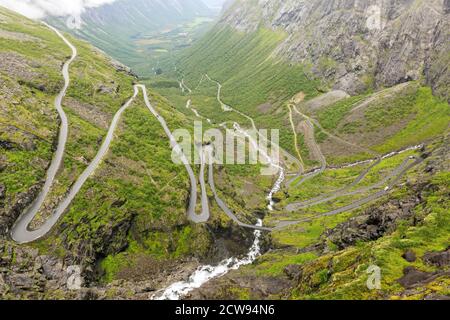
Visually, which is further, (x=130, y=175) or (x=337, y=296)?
(x=130, y=175)

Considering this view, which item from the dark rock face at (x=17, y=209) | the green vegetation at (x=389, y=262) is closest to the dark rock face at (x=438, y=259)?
the green vegetation at (x=389, y=262)

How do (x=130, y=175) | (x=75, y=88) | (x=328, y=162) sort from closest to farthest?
(x=130, y=175) → (x=75, y=88) → (x=328, y=162)

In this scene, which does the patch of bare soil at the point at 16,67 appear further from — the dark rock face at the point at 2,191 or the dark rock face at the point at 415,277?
the dark rock face at the point at 415,277

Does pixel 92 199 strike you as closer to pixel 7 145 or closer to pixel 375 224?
pixel 7 145

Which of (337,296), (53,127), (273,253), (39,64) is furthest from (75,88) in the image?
(337,296)

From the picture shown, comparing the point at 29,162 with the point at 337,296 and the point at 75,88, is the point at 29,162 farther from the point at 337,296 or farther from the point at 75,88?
the point at 337,296
